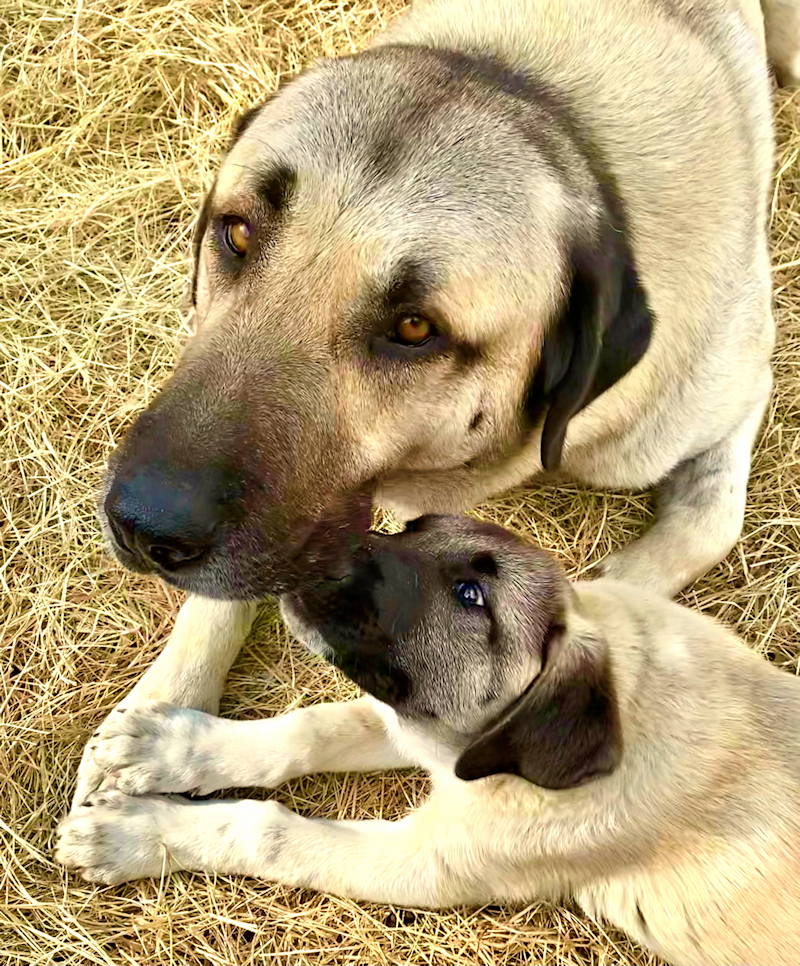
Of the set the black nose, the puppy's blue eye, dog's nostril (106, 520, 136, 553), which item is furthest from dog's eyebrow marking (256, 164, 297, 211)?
the puppy's blue eye

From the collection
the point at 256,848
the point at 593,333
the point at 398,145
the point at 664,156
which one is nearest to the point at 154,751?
the point at 256,848

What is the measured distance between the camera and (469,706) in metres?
2.43

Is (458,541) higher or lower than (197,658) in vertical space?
higher

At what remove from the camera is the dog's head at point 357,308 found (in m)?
2.07

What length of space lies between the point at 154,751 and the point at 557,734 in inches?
53.0

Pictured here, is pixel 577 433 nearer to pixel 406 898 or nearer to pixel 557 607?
pixel 557 607

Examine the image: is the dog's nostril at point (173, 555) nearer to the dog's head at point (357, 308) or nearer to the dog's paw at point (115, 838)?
the dog's head at point (357, 308)

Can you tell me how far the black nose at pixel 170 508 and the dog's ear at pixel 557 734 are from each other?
0.84m

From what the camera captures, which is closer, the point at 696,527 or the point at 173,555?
the point at 173,555

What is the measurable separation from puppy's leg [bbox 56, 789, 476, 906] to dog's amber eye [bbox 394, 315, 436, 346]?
1455 mm

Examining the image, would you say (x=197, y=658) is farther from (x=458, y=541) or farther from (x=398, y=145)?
(x=398, y=145)

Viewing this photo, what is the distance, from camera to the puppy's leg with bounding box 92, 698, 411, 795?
9.52ft

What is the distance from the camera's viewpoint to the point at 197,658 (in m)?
3.11

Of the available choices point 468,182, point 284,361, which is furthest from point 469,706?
point 468,182
